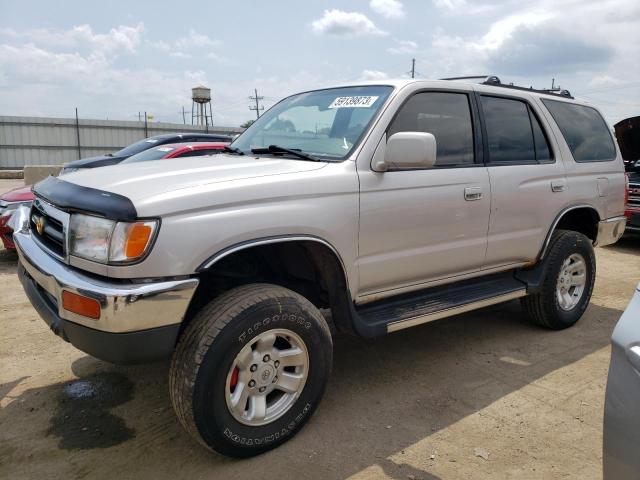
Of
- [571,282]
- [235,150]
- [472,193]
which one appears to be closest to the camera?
[472,193]

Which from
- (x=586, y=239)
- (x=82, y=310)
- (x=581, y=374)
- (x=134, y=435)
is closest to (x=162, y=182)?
(x=82, y=310)

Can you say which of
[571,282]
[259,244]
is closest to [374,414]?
[259,244]

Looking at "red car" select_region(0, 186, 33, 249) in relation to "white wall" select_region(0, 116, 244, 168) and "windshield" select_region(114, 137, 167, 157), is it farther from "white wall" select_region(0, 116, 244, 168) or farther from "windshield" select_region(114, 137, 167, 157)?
"white wall" select_region(0, 116, 244, 168)

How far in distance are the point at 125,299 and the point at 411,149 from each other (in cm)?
169

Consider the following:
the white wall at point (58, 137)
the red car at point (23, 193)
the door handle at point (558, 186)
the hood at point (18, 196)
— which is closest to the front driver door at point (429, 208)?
the door handle at point (558, 186)

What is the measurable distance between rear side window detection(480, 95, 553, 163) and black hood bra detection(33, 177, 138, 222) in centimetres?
261

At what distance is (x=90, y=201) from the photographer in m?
2.48

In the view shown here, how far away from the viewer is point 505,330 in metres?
4.68

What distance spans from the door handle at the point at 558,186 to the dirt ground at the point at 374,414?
1.25 m

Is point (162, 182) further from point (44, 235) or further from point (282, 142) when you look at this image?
point (282, 142)

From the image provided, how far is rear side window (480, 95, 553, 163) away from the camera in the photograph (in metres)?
3.91

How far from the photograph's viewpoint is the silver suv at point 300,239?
7.86 feet

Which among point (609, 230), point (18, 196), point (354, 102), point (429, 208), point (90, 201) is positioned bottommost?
point (609, 230)

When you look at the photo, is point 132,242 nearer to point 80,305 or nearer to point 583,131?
point 80,305
